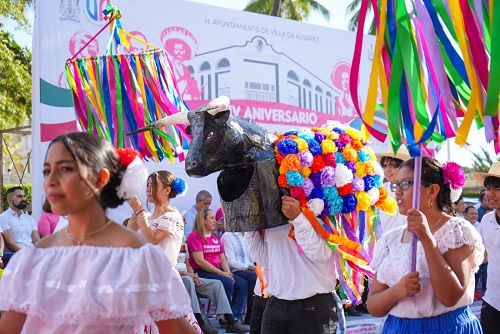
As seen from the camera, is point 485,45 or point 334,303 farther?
point 334,303

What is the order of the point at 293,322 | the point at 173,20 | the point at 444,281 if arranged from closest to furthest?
1. the point at 444,281
2. the point at 293,322
3. the point at 173,20

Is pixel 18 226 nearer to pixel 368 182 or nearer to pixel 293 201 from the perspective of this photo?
pixel 293 201

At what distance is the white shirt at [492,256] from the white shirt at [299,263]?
1.53 m

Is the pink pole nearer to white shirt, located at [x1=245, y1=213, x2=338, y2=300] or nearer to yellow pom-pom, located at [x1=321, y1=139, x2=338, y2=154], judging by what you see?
white shirt, located at [x1=245, y1=213, x2=338, y2=300]

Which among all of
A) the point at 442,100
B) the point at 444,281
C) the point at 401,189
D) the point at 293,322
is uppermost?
the point at 442,100

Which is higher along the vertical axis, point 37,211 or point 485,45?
point 485,45

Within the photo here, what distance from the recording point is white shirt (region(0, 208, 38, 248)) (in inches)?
345

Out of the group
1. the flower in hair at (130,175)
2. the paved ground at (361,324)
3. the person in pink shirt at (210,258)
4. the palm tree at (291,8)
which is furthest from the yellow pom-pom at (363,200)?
the palm tree at (291,8)

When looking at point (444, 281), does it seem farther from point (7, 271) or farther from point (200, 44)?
point (200, 44)

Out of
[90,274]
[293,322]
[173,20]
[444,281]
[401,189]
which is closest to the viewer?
[90,274]

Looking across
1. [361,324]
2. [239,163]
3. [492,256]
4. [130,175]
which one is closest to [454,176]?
[239,163]

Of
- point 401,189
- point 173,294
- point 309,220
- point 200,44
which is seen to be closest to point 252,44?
point 200,44

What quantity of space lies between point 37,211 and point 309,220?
218 inches

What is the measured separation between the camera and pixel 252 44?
454 inches
